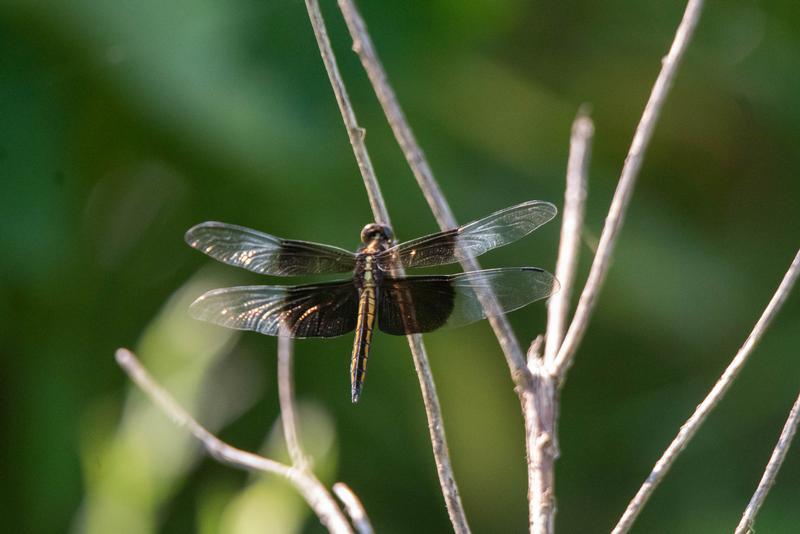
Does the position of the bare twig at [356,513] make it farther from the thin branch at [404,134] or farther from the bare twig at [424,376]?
the thin branch at [404,134]

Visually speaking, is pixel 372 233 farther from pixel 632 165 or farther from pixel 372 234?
pixel 632 165

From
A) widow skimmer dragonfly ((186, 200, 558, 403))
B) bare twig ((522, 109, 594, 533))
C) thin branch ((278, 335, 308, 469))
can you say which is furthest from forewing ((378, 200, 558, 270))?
thin branch ((278, 335, 308, 469))

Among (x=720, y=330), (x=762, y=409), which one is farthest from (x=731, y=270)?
(x=762, y=409)

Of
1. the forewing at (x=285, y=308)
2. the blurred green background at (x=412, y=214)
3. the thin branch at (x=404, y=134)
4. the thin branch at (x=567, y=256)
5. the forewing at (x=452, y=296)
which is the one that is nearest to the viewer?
the thin branch at (x=404, y=134)

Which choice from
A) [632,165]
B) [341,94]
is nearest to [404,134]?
[341,94]

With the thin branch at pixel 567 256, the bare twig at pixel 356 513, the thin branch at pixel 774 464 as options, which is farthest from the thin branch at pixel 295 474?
the thin branch at pixel 774 464

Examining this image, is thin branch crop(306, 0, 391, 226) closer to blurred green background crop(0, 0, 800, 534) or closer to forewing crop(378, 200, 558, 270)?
forewing crop(378, 200, 558, 270)

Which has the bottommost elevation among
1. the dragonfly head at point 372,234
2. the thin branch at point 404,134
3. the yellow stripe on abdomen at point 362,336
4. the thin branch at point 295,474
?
the thin branch at point 295,474
